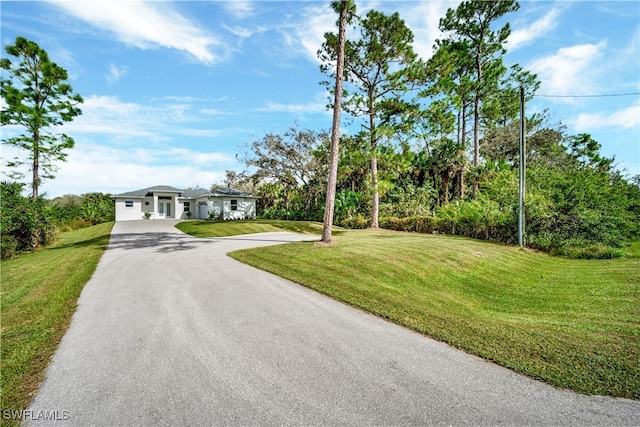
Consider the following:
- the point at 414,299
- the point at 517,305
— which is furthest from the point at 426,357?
the point at 517,305

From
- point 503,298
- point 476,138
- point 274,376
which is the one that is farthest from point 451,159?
point 274,376

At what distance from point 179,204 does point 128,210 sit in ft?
16.7

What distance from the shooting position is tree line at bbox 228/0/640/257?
11.8 m

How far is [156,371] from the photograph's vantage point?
320cm

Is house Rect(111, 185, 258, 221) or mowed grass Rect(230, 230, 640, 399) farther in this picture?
house Rect(111, 185, 258, 221)

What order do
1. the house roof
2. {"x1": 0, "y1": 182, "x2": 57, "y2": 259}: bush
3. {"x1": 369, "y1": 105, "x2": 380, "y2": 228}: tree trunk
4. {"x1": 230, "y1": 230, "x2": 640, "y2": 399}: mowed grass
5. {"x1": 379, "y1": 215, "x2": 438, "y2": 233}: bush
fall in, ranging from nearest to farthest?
{"x1": 230, "y1": 230, "x2": 640, "y2": 399}: mowed grass < {"x1": 0, "y1": 182, "x2": 57, "y2": 259}: bush < {"x1": 369, "y1": 105, "x2": 380, "y2": 228}: tree trunk < {"x1": 379, "y1": 215, "x2": 438, "y2": 233}: bush < the house roof

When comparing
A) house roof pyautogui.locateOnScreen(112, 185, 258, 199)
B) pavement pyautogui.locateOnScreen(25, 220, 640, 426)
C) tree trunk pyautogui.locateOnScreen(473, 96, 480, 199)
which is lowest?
pavement pyautogui.locateOnScreen(25, 220, 640, 426)

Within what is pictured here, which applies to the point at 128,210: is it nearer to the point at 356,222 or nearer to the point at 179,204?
the point at 179,204

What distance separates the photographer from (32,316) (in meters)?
4.95

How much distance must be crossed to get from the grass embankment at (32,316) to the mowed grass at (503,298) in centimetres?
426

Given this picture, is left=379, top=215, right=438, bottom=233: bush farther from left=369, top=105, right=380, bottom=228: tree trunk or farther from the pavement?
the pavement

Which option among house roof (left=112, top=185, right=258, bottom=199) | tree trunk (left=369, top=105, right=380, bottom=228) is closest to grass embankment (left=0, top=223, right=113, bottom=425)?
tree trunk (left=369, top=105, right=380, bottom=228)

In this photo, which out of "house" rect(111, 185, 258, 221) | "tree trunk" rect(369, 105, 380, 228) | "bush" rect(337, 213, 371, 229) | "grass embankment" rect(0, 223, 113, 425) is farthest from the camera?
"house" rect(111, 185, 258, 221)

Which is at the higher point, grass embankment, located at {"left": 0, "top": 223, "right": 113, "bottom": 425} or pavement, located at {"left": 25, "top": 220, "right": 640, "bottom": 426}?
pavement, located at {"left": 25, "top": 220, "right": 640, "bottom": 426}
